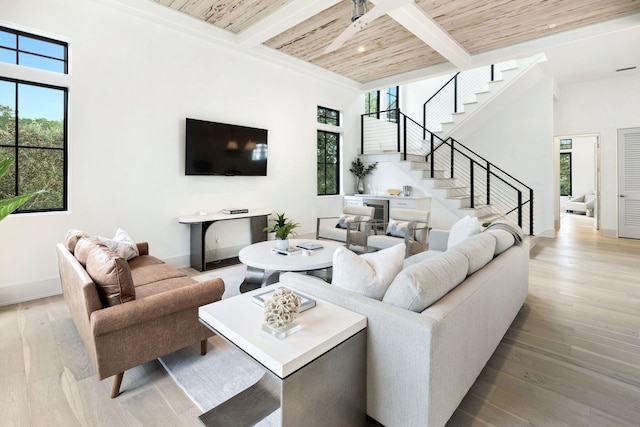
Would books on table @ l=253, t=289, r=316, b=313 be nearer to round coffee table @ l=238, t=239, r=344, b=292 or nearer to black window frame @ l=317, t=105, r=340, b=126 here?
round coffee table @ l=238, t=239, r=344, b=292

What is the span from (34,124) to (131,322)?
123 inches

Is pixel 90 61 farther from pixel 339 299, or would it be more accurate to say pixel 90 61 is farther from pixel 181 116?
pixel 339 299

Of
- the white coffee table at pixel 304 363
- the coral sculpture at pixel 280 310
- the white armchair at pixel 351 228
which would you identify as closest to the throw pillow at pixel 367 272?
the white coffee table at pixel 304 363

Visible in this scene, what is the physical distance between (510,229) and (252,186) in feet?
12.9

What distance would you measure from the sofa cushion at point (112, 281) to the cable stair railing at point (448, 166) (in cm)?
625

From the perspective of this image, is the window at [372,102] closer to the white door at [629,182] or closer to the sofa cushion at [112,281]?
the white door at [629,182]

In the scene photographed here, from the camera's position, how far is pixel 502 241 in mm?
2627

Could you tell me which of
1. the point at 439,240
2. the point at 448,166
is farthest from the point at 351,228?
the point at 448,166

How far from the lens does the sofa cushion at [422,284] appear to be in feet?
5.09

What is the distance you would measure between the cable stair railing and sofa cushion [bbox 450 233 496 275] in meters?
4.70

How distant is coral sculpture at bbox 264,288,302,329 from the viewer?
4.36 feet

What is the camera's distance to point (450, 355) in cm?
154

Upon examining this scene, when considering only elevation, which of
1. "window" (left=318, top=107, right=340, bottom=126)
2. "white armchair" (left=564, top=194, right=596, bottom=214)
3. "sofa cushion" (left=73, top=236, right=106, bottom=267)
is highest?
"window" (left=318, top=107, right=340, bottom=126)

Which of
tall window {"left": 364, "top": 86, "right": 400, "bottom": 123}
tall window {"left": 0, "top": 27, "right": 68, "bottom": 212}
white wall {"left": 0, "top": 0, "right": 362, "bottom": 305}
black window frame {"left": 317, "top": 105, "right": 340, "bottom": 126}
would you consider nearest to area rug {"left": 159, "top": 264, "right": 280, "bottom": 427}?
white wall {"left": 0, "top": 0, "right": 362, "bottom": 305}
